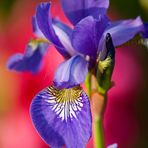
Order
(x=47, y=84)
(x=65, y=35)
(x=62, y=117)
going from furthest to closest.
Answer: (x=47, y=84), (x=65, y=35), (x=62, y=117)

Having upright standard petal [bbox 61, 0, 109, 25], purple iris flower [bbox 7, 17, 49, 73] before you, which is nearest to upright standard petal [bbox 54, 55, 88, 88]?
upright standard petal [bbox 61, 0, 109, 25]

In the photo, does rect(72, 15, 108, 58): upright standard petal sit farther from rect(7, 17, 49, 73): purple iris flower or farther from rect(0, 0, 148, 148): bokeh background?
rect(0, 0, 148, 148): bokeh background

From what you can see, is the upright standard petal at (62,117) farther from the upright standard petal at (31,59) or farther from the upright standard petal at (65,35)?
the upright standard petal at (31,59)

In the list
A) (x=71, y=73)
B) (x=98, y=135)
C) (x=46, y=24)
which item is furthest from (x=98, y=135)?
(x=46, y=24)

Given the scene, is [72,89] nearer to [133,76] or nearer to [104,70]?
[104,70]

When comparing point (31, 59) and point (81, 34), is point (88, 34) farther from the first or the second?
point (31, 59)

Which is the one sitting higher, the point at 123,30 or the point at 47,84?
the point at 123,30
